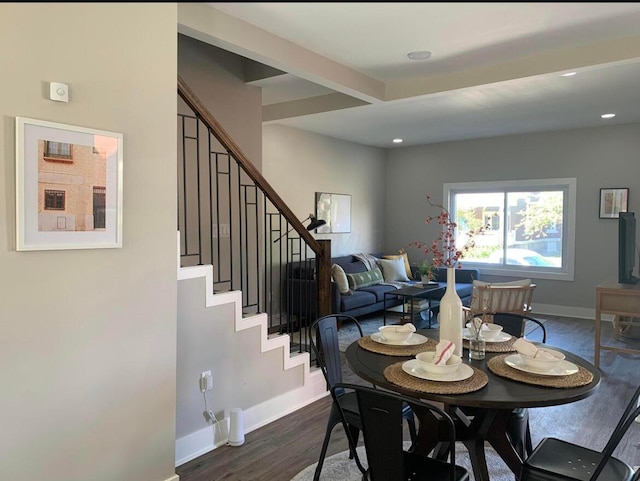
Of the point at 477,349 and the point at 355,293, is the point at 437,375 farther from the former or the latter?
the point at 355,293

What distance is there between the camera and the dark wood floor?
2.66 meters

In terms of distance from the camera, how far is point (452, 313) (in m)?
2.18

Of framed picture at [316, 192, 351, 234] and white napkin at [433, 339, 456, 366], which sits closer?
white napkin at [433, 339, 456, 366]

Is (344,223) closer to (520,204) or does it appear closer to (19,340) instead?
(520,204)

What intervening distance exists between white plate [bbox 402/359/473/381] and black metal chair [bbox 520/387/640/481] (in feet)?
1.39

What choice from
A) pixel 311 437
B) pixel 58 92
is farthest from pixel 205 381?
pixel 58 92

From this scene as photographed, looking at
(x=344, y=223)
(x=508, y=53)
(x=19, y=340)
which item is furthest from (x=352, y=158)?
(x=19, y=340)

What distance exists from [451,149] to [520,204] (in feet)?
4.67

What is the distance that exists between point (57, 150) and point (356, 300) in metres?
4.47

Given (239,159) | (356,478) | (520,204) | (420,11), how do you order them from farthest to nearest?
(520,204) → (239,159) → (420,11) → (356,478)

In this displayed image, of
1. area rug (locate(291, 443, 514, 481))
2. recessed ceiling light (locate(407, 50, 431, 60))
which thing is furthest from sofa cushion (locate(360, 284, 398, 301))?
area rug (locate(291, 443, 514, 481))

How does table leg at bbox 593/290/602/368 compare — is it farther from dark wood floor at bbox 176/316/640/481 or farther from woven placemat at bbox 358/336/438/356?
woven placemat at bbox 358/336/438/356

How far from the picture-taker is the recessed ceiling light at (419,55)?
3.60m

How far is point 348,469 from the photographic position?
265 cm
